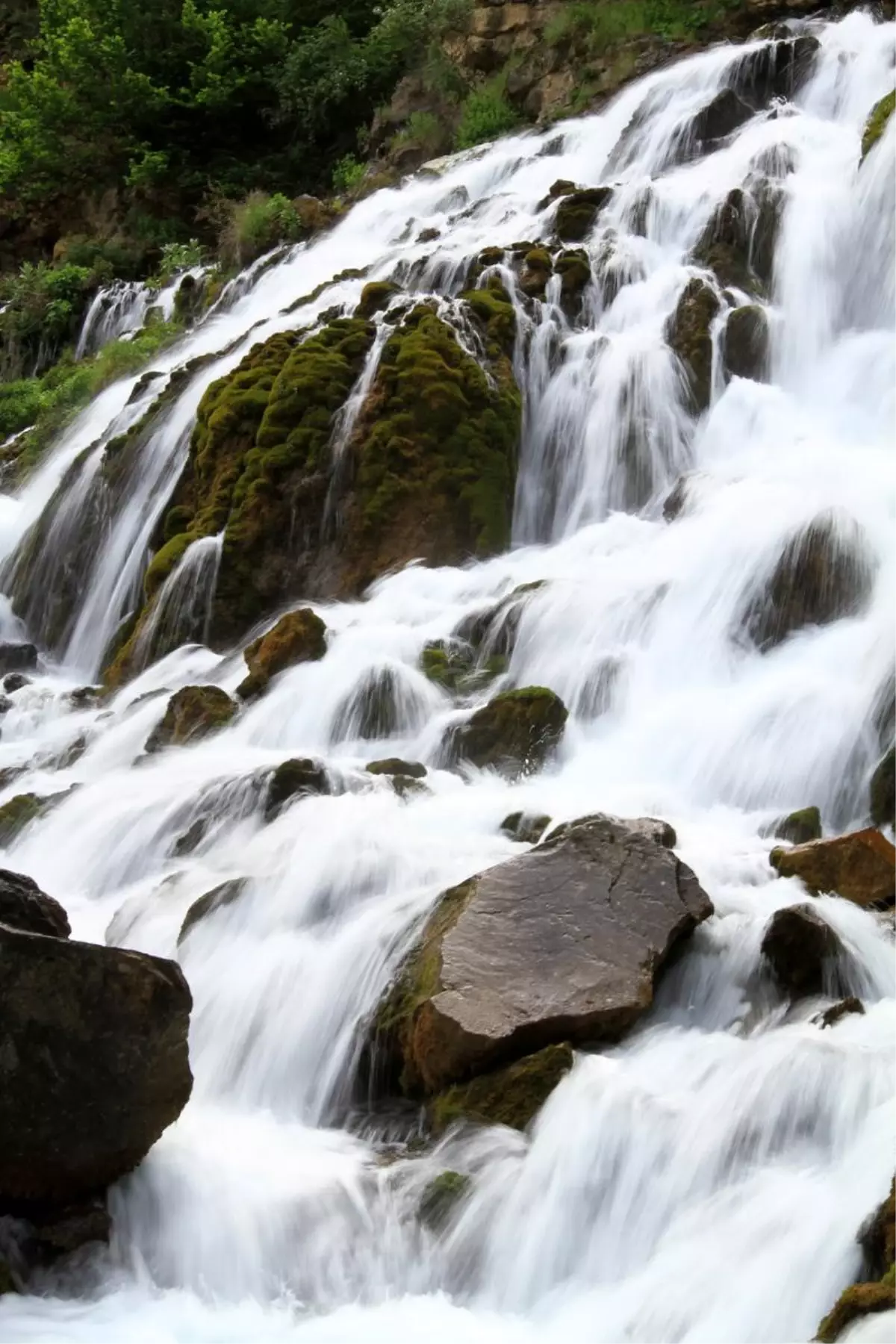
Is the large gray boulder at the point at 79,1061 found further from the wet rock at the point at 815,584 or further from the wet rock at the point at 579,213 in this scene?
the wet rock at the point at 579,213

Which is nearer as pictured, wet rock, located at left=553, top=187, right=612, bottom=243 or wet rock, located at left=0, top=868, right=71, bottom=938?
wet rock, located at left=0, top=868, right=71, bottom=938

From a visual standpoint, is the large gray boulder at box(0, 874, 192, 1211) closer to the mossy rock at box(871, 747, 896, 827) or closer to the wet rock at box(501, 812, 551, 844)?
the wet rock at box(501, 812, 551, 844)

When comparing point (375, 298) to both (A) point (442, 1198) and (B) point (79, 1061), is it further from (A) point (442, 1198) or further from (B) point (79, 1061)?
(A) point (442, 1198)

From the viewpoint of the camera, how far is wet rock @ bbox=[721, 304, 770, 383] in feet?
36.0

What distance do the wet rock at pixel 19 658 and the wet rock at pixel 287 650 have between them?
12.1 ft

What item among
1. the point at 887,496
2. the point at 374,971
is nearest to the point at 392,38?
the point at 887,496

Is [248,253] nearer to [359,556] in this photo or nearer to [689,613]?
[359,556]

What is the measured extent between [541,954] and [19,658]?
25.7 ft

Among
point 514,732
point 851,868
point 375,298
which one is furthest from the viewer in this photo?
point 375,298

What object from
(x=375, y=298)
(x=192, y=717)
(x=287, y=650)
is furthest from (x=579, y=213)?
(x=192, y=717)

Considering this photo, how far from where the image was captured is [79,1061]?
13.9ft

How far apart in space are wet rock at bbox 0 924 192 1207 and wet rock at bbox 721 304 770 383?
25.9 feet

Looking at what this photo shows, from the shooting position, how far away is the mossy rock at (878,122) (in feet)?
41.0

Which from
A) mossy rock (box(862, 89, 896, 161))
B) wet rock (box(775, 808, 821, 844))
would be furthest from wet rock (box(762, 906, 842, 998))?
mossy rock (box(862, 89, 896, 161))
